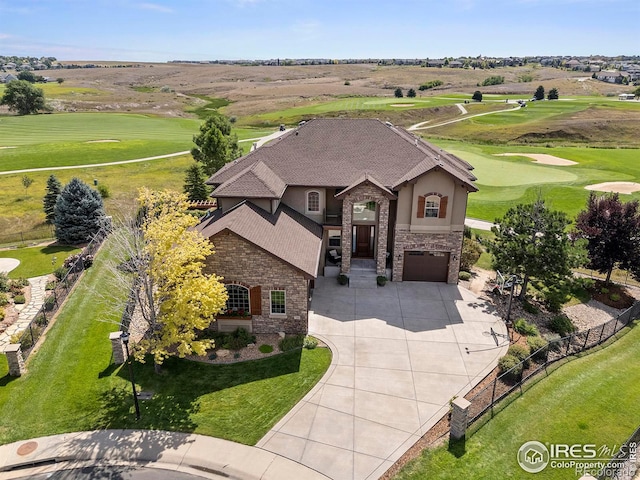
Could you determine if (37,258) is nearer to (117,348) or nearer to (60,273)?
(60,273)

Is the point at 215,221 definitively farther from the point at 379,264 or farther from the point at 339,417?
the point at 339,417

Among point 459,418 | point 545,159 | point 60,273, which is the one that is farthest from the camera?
point 545,159

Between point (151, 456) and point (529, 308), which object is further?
point (529, 308)

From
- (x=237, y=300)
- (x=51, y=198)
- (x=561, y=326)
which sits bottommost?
(x=561, y=326)

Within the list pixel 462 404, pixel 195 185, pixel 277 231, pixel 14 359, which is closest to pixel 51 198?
pixel 195 185

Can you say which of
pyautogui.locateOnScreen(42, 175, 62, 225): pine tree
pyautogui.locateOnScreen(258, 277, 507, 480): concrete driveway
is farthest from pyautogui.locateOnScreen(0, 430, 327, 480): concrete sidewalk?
pyautogui.locateOnScreen(42, 175, 62, 225): pine tree

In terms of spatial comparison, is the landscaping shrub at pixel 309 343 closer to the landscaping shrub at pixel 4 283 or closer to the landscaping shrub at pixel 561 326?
the landscaping shrub at pixel 561 326
